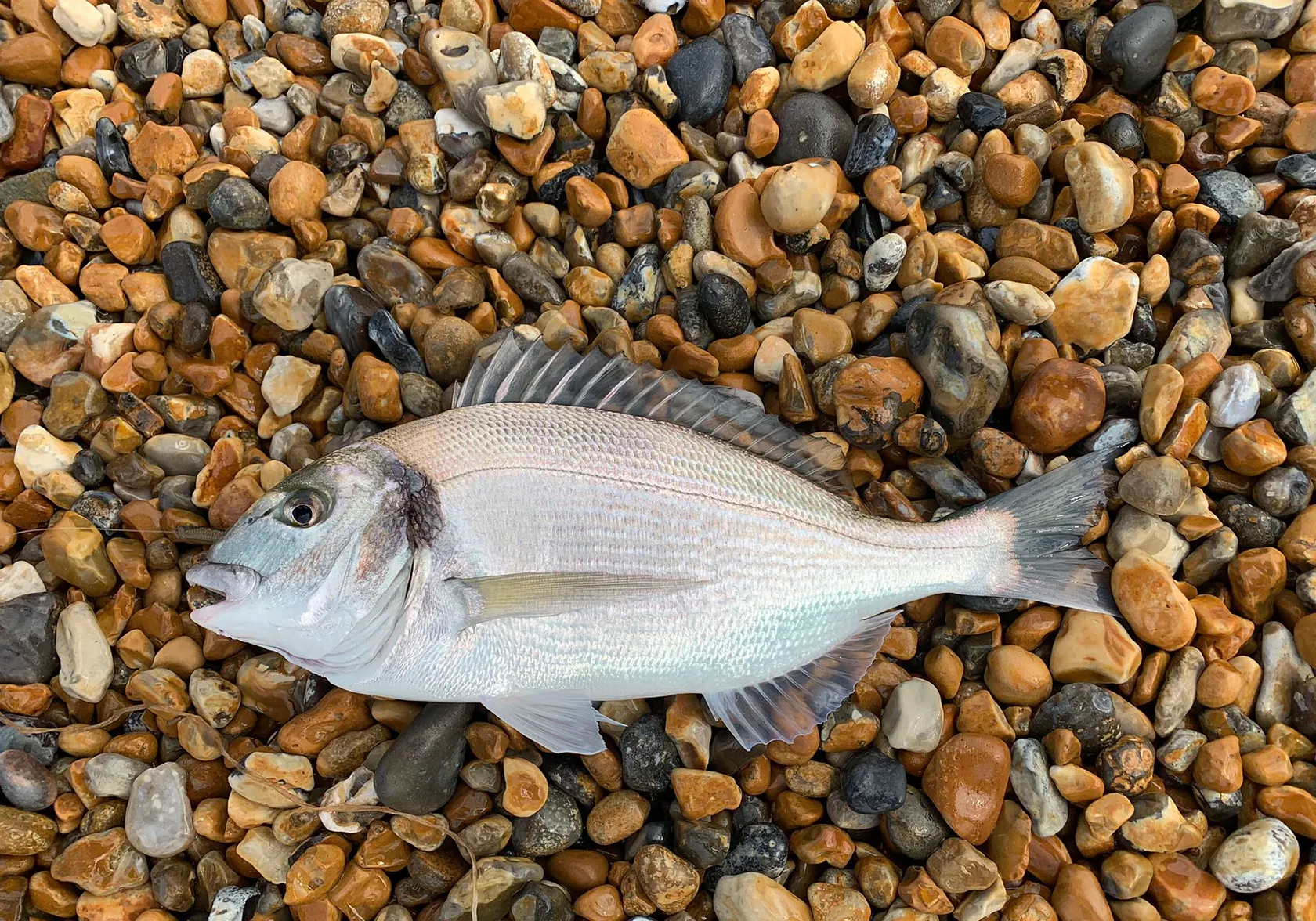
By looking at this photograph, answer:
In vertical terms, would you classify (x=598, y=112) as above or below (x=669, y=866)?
above

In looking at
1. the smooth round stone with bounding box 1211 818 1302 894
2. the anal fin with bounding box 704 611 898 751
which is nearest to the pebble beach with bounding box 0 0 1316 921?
the smooth round stone with bounding box 1211 818 1302 894

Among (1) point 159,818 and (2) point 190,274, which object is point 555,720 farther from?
(2) point 190,274

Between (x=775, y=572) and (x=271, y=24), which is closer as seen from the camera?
(x=775, y=572)

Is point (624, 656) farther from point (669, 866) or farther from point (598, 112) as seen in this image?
point (598, 112)

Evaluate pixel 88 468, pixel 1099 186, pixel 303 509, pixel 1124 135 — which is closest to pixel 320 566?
pixel 303 509

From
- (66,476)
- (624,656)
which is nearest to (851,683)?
(624,656)

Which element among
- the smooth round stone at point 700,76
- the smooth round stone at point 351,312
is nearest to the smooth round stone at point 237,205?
the smooth round stone at point 351,312

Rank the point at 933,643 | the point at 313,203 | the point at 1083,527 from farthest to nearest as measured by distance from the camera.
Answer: the point at 313,203 → the point at 933,643 → the point at 1083,527

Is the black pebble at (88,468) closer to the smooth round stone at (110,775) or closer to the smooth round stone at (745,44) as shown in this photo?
the smooth round stone at (110,775)
